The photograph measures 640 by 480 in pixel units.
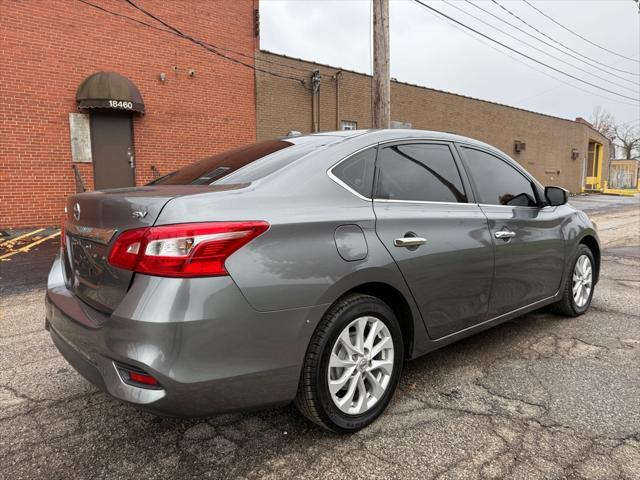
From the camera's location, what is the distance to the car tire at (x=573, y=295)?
4113mm

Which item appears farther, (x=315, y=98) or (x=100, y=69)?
(x=315, y=98)

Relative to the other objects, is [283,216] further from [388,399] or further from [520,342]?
[520,342]

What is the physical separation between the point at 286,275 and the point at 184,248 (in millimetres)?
443

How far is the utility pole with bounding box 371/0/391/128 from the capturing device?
9.20 m

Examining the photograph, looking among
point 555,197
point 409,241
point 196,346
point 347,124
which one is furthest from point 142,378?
point 347,124

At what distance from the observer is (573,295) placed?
419 cm

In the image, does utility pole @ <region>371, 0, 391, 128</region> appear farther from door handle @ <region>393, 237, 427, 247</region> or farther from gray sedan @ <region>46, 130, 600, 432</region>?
door handle @ <region>393, 237, 427, 247</region>

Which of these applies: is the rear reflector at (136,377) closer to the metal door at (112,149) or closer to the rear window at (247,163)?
the rear window at (247,163)

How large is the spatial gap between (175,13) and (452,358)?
11603 mm

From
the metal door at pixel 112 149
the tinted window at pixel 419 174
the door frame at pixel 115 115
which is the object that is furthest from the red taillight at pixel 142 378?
the door frame at pixel 115 115

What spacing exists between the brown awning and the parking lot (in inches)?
329

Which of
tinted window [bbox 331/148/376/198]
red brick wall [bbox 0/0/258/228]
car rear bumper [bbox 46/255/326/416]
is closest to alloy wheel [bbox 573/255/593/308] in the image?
tinted window [bbox 331/148/376/198]

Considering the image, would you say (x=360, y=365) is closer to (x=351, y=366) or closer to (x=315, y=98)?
(x=351, y=366)

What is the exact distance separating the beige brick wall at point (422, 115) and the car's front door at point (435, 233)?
11.5 metres
